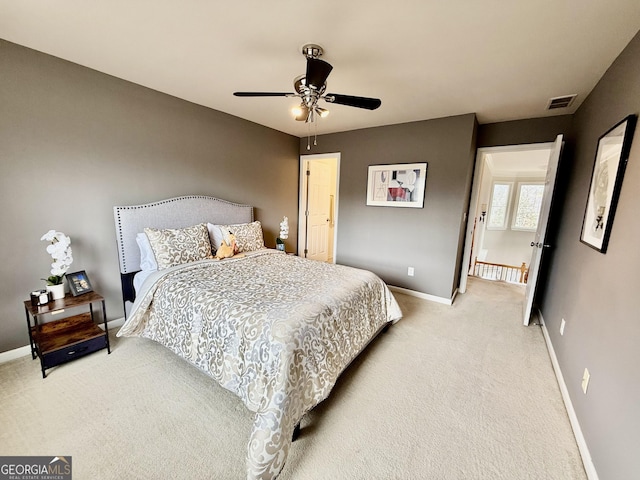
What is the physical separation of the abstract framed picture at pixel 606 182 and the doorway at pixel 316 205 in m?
3.04

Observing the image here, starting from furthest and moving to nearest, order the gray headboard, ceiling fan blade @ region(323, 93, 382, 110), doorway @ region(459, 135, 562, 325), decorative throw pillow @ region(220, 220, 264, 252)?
doorway @ region(459, 135, 562, 325), decorative throw pillow @ region(220, 220, 264, 252), the gray headboard, ceiling fan blade @ region(323, 93, 382, 110)

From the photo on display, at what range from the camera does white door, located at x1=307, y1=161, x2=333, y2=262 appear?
491 cm

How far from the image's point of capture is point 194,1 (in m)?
1.51

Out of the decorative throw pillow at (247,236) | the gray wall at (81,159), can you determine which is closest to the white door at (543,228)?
the decorative throw pillow at (247,236)

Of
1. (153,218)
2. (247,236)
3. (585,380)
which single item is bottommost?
(585,380)

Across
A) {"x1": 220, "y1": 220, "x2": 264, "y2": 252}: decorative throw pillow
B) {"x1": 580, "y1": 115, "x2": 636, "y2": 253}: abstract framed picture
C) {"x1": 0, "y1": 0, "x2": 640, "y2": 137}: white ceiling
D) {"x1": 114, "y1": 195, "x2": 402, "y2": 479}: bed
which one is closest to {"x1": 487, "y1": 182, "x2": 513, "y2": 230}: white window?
{"x1": 0, "y1": 0, "x2": 640, "y2": 137}: white ceiling

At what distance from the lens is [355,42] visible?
184 cm

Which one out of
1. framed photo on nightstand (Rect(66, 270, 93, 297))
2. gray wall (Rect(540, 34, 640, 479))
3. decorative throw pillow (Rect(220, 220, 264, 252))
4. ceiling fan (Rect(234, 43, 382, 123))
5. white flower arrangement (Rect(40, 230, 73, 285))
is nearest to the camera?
gray wall (Rect(540, 34, 640, 479))

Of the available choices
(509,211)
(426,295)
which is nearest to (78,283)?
(426,295)

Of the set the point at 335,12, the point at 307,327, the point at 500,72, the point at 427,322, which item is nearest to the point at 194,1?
the point at 335,12

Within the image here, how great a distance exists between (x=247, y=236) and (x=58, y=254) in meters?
1.71

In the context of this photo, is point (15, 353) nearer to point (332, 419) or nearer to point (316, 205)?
point (332, 419)

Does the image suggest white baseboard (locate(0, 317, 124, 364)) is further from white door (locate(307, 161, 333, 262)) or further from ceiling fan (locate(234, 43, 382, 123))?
white door (locate(307, 161, 333, 262))

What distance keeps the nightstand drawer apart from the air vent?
4809 mm
